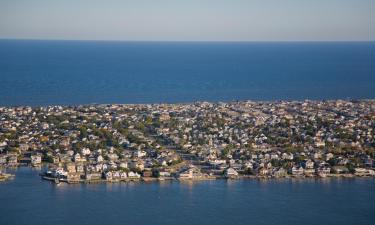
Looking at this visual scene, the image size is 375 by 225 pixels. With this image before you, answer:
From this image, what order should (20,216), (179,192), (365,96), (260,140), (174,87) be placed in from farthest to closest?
(174,87) → (365,96) → (260,140) → (179,192) → (20,216)

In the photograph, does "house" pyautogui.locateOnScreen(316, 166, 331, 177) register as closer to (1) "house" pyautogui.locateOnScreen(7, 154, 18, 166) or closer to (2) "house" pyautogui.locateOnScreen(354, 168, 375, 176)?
(2) "house" pyautogui.locateOnScreen(354, 168, 375, 176)

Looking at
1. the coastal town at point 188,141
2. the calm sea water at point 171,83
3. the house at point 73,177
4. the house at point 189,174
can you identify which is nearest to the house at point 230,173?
the coastal town at point 188,141

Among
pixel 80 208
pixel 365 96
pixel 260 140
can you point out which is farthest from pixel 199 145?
pixel 365 96

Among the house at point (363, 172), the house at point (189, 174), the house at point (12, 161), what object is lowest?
the house at point (189, 174)

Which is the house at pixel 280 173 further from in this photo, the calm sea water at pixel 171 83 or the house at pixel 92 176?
the calm sea water at pixel 171 83

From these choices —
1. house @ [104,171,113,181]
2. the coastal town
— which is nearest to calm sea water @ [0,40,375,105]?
the coastal town

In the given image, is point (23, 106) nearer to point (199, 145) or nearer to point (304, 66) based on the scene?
point (199, 145)
